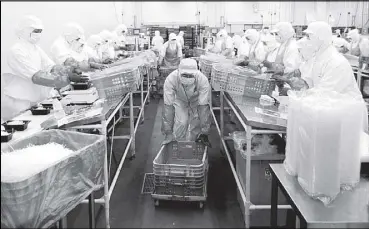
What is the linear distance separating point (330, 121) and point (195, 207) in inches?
71.0

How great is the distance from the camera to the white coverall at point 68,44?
169 inches

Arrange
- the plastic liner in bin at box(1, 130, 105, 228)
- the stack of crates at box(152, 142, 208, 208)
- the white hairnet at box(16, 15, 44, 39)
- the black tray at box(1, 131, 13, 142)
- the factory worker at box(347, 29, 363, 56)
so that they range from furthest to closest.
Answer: the factory worker at box(347, 29, 363, 56) < the white hairnet at box(16, 15, 44, 39) < the stack of crates at box(152, 142, 208, 208) < the black tray at box(1, 131, 13, 142) < the plastic liner in bin at box(1, 130, 105, 228)

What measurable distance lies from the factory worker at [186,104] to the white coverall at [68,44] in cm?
135

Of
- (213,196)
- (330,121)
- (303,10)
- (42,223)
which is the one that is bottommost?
(213,196)

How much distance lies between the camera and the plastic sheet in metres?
1.24

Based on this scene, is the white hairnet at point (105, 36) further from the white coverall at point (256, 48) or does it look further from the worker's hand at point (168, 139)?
the worker's hand at point (168, 139)

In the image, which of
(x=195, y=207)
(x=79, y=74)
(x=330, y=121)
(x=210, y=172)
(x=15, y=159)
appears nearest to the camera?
(x=330, y=121)

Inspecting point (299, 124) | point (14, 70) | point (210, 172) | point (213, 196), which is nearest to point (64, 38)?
point (14, 70)

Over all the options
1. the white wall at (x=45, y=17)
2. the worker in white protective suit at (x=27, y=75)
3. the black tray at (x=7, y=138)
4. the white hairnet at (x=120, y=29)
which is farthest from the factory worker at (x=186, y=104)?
the white hairnet at (x=120, y=29)

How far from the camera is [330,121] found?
123 centimetres

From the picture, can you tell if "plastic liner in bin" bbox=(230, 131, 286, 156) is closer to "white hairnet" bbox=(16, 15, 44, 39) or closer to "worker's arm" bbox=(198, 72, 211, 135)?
"worker's arm" bbox=(198, 72, 211, 135)

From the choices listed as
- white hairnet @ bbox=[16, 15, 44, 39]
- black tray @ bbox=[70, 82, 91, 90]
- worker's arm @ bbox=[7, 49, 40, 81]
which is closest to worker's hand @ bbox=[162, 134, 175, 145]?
black tray @ bbox=[70, 82, 91, 90]

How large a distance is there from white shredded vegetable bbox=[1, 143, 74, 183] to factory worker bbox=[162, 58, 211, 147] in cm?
159

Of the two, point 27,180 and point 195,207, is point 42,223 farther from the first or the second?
point 195,207
